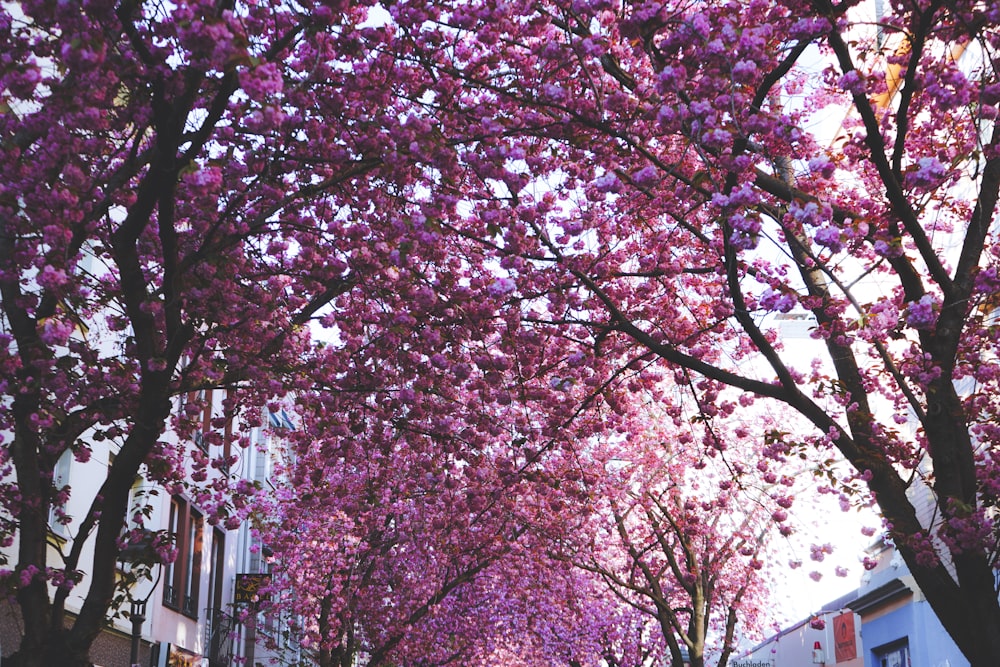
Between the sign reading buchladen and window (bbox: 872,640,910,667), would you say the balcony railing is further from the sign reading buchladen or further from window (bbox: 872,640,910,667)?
window (bbox: 872,640,910,667)

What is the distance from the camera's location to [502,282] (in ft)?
32.9

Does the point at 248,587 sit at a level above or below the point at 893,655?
above

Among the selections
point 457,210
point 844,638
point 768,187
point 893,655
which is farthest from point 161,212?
point 844,638

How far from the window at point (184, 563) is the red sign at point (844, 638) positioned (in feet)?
56.5

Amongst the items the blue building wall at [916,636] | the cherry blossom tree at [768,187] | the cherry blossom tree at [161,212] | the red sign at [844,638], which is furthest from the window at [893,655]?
the cherry blossom tree at [161,212]

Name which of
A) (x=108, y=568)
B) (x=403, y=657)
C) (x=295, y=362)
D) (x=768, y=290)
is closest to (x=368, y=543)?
(x=403, y=657)

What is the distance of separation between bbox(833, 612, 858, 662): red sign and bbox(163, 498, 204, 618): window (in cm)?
1721

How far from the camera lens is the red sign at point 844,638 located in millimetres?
29766

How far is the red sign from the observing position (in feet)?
97.7

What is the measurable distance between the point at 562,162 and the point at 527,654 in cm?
2874

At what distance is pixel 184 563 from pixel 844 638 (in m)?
18.3

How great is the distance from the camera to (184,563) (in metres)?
24.3

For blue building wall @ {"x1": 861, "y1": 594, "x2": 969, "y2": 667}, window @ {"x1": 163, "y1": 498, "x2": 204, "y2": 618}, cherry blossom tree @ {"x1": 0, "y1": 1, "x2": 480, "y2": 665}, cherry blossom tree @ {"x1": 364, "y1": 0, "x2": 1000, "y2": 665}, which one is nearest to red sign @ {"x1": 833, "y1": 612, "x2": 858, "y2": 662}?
blue building wall @ {"x1": 861, "y1": 594, "x2": 969, "y2": 667}

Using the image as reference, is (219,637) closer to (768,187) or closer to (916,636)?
(916,636)
